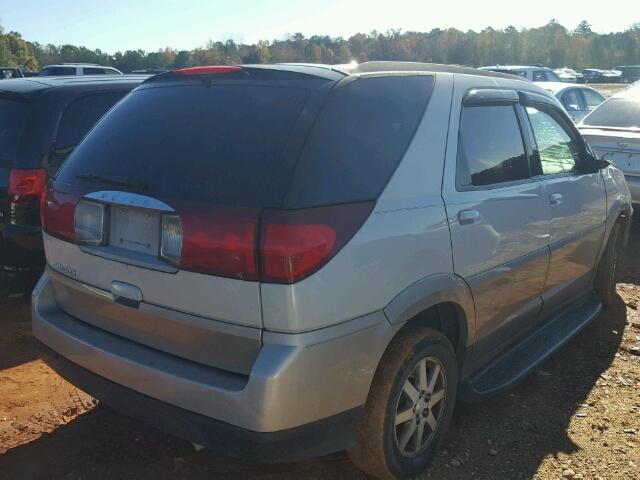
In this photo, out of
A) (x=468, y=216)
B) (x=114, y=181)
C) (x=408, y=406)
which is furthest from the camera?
(x=468, y=216)

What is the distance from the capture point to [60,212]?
9.34ft

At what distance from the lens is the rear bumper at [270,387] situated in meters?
2.20

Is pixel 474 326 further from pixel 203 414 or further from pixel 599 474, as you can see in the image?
pixel 203 414

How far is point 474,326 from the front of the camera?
3.13 m

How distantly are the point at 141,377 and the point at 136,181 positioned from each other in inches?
31.3

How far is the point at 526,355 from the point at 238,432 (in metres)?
2.12

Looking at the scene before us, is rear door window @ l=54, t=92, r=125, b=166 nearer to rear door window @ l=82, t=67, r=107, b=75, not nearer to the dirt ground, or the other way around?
the dirt ground

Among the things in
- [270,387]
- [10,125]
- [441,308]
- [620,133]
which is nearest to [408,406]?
[441,308]

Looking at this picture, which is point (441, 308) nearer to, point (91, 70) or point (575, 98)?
point (575, 98)

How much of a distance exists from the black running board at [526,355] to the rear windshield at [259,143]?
1371 millimetres

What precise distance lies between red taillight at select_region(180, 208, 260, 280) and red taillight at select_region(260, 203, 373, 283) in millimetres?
50

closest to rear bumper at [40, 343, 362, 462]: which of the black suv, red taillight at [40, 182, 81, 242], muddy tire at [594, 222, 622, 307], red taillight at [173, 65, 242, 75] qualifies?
red taillight at [40, 182, 81, 242]

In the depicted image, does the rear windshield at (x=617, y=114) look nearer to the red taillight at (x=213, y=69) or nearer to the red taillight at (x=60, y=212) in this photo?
the red taillight at (x=213, y=69)

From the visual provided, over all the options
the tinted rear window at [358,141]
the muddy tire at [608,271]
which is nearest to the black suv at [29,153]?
the tinted rear window at [358,141]
